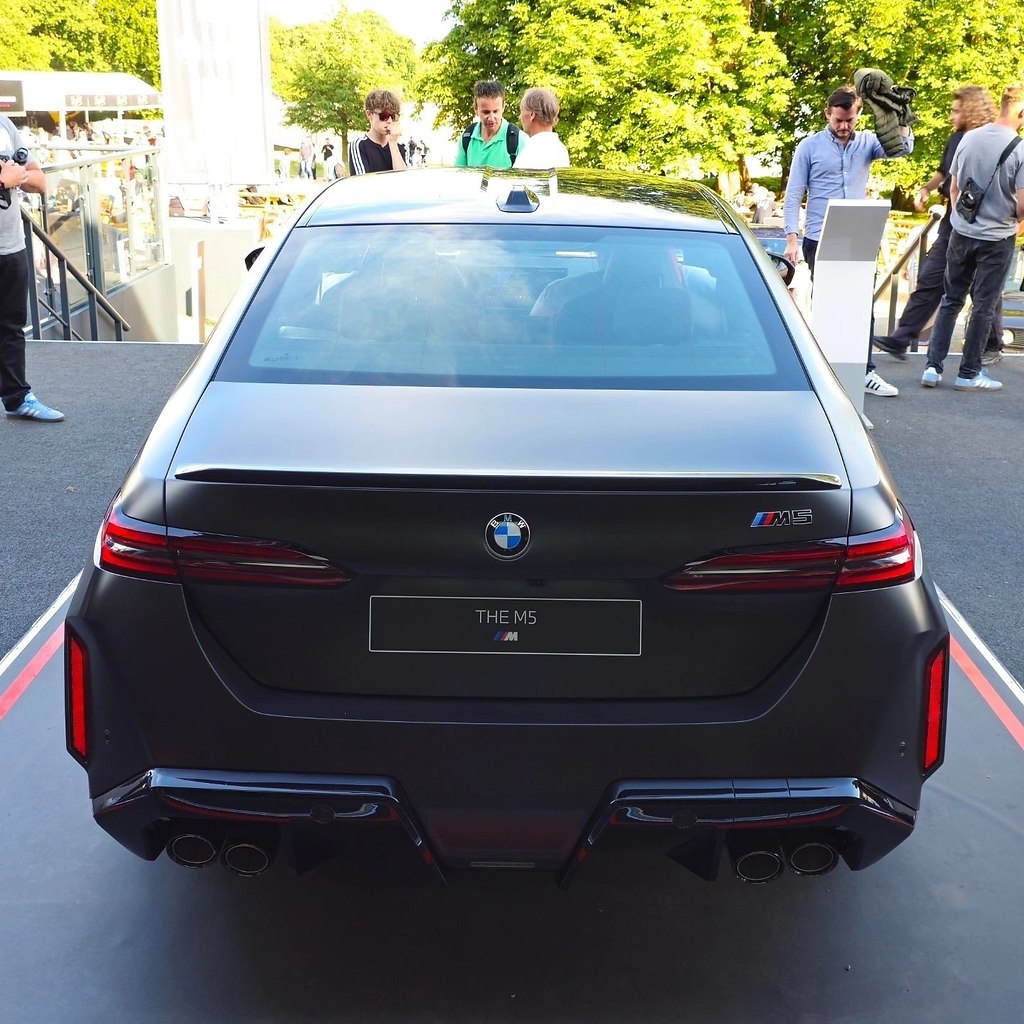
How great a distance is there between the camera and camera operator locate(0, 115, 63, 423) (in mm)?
7289

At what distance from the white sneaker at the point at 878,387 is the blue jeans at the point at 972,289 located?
18.3 inches

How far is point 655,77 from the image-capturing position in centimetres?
3139

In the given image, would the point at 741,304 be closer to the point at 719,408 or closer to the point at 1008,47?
the point at 719,408

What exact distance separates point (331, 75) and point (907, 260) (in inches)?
2957

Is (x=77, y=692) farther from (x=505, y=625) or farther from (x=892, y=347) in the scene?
(x=892, y=347)

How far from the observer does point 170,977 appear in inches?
113

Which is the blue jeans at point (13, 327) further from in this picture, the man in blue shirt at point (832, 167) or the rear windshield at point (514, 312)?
the man in blue shirt at point (832, 167)

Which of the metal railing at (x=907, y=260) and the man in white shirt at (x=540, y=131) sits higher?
the man in white shirt at (x=540, y=131)

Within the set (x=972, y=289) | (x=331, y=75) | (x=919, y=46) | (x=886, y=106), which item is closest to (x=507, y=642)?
(x=972, y=289)

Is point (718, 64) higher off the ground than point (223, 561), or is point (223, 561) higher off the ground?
point (223, 561)

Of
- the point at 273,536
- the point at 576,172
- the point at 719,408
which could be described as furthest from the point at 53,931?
the point at 576,172

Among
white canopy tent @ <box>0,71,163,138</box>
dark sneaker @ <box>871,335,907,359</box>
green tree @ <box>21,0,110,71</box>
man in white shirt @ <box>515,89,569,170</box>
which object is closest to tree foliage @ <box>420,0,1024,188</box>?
white canopy tent @ <box>0,71,163,138</box>

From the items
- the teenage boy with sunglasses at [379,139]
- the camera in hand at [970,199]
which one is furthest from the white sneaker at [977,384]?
the teenage boy with sunglasses at [379,139]

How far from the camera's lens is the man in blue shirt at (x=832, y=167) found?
8.66m
